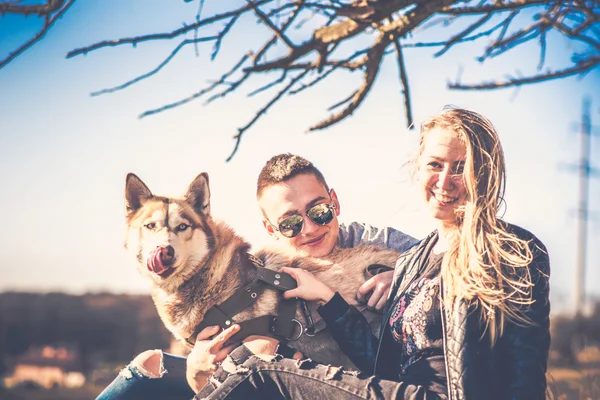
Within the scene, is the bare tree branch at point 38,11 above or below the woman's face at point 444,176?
above

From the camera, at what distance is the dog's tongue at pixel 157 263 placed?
11.6 ft

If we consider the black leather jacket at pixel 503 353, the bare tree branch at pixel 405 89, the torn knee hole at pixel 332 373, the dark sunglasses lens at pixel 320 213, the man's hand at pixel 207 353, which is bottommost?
the man's hand at pixel 207 353

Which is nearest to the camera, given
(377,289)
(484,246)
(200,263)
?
(484,246)

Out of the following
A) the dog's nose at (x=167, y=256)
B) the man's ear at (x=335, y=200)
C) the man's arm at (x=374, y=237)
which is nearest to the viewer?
the dog's nose at (x=167, y=256)

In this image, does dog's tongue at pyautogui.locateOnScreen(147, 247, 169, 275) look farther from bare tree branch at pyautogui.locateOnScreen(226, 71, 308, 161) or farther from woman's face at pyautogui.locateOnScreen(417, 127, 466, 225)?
woman's face at pyautogui.locateOnScreen(417, 127, 466, 225)

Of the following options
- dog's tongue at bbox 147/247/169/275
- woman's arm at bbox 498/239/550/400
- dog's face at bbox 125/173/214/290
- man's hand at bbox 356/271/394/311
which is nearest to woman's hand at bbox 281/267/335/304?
man's hand at bbox 356/271/394/311

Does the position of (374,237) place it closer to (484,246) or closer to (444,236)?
(444,236)

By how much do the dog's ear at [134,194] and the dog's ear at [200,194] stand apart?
0.84ft

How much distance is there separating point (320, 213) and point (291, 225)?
0.64 ft

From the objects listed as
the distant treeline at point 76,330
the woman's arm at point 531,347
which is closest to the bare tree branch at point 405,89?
the woman's arm at point 531,347

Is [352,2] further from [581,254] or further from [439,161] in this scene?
[581,254]

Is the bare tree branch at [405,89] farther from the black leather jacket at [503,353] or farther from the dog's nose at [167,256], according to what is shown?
the dog's nose at [167,256]

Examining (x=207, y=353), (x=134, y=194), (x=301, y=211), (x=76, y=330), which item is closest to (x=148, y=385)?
(x=207, y=353)

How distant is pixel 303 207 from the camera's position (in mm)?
3805
